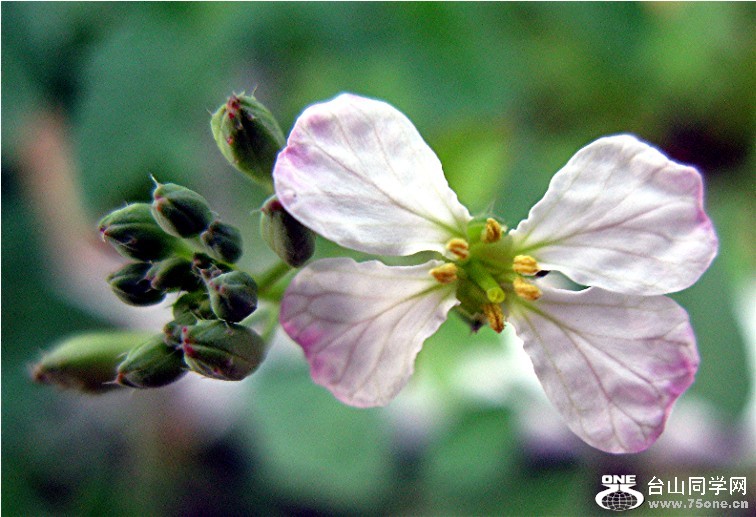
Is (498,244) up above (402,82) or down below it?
Result: below

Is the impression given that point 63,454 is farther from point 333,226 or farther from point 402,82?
Result: point 333,226

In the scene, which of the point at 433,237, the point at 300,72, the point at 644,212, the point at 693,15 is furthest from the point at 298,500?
the point at 693,15

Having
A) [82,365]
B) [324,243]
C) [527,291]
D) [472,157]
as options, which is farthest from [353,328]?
[472,157]

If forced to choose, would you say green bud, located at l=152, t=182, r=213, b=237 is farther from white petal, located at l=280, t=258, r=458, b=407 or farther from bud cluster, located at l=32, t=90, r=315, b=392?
white petal, located at l=280, t=258, r=458, b=407

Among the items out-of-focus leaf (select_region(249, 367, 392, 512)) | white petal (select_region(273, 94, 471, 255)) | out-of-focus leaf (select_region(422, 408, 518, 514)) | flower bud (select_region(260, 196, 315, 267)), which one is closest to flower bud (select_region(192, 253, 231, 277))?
flower bud (select_region(260, 196, 315, 267))

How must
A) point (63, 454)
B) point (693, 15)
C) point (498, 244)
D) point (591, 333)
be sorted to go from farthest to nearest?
point (63, 454) → point (693, 15) → point (498, 244) → point (591, 333)

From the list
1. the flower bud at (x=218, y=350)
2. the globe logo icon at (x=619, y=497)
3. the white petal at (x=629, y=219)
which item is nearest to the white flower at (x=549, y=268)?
the white petal at (x=629, y=219)

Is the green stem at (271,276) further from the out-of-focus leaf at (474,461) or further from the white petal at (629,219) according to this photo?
the out-of-focus leaf at (474,461)
